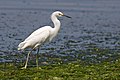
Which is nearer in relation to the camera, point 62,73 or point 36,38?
point 62,73

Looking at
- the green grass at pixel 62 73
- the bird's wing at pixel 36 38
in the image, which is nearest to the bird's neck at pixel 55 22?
the bird's wing at pixel 36 38

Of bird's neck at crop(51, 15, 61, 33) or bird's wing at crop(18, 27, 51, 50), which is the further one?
bird's neck at crop(51, 15, 61, 33)

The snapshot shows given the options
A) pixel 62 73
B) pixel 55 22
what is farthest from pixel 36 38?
pixel 62 73

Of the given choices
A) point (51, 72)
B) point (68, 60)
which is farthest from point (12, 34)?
point (51, 72)

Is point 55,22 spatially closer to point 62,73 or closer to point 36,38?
point 36,38

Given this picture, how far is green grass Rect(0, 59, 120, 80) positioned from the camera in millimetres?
11969

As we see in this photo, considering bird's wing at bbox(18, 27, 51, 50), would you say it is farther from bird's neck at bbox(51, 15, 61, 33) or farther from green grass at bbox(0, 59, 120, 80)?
green grass at bbox(0, 59, 120, 80)

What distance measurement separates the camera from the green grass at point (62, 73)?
12.0 metres

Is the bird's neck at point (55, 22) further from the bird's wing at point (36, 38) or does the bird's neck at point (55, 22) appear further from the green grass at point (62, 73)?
the green grass at point (62, 73)

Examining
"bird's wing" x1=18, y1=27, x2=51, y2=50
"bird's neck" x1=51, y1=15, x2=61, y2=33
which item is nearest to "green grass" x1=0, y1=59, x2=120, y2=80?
"bird's wing" x1=18, y1=27, x2=51, y2=50

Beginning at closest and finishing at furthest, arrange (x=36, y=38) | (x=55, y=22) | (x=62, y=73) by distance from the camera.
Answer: (x=62, y=73)
(x=36, y=38)
(x=55, y=22)

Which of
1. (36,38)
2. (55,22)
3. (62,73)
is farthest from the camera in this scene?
(55,22)

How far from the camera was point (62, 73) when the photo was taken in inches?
502

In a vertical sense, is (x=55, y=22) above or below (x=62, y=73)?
above
